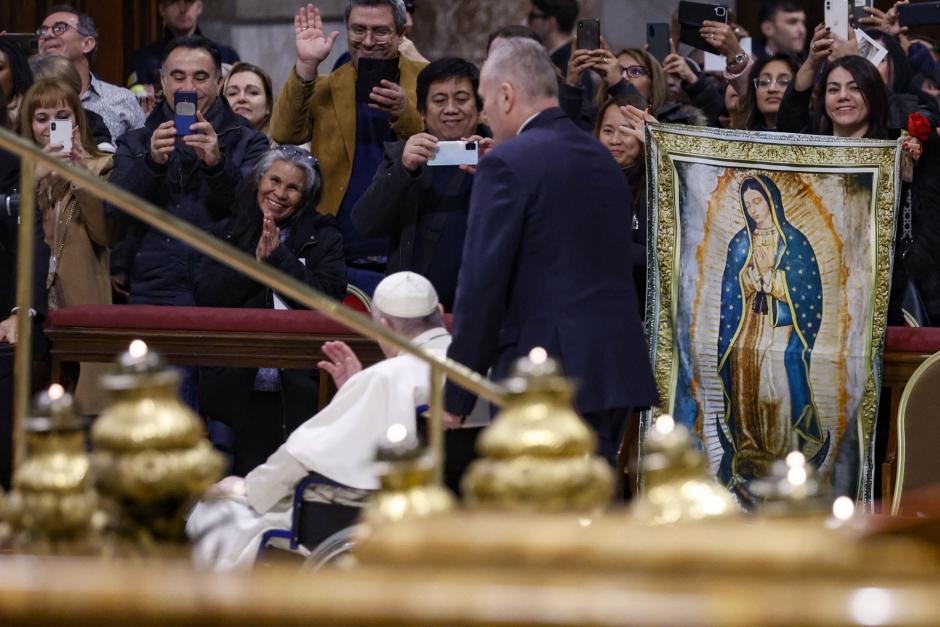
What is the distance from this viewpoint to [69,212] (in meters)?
5.95

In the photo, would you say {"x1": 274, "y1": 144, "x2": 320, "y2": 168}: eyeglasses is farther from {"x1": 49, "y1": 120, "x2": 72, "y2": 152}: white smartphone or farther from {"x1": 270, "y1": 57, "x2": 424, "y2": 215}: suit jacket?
{"x1": 49, "y1": 120, "x2": 72, "y2": 152}: white smartphone

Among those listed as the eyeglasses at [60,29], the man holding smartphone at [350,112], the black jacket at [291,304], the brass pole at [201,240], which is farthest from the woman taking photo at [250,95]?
the brass pole at [201,240]

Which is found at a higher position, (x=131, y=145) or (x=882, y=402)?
(x=131, y=145)

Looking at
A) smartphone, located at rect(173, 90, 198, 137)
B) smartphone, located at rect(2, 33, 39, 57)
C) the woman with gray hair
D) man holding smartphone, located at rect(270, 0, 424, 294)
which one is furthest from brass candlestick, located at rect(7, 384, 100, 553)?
smartphone, located at rect(2, 33, 39, 57)

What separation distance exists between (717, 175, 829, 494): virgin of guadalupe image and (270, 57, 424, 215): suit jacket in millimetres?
1320

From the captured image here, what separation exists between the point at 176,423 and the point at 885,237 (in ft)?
13.9

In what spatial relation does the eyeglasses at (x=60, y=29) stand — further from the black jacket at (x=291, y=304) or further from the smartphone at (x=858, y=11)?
the smartphone at (x=858, y=11)

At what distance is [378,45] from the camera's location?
623 cm

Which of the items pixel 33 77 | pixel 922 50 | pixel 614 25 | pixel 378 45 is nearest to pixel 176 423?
pixel 378 45

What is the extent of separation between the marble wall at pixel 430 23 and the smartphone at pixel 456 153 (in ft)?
10.6

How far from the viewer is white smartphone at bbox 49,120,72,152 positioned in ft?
19.1

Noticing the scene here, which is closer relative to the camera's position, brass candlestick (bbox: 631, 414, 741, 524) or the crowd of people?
brass candlestick (bbox: 631, 414, 741, 524)

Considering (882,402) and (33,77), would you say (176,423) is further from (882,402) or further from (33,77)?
(33,77)

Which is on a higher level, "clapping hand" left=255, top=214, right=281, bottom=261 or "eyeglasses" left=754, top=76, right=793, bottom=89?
"eyeglasses" left=754, top=76, right=793, bottom=89
